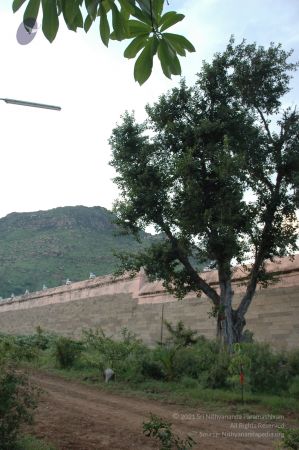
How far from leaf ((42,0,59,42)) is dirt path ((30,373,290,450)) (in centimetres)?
528

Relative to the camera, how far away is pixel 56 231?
72688 millimetres

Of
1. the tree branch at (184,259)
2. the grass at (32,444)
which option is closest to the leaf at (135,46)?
the grass at (32,444)

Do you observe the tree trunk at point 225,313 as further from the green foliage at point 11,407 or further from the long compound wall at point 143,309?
the green foliage at point 11,407

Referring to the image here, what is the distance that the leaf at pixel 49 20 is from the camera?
1.86m

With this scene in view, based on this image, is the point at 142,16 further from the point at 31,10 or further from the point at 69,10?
the point at 31,10

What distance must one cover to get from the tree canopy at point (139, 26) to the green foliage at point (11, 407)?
170 inches

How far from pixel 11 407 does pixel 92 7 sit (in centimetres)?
467

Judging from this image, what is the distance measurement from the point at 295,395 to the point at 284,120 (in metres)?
7.72

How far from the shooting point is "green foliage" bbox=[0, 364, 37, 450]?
5.19 meters

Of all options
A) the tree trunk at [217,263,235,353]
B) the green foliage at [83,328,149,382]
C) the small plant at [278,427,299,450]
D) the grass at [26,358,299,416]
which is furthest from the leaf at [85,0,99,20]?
the tree trunk at [217,263,235,353]

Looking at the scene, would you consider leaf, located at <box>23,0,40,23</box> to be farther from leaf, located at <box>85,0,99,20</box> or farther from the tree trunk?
the tree trunk

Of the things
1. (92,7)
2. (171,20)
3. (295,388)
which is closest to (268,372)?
(295,388)

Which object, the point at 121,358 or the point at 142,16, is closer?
the point at 142,16

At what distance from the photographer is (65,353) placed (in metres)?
15.3
